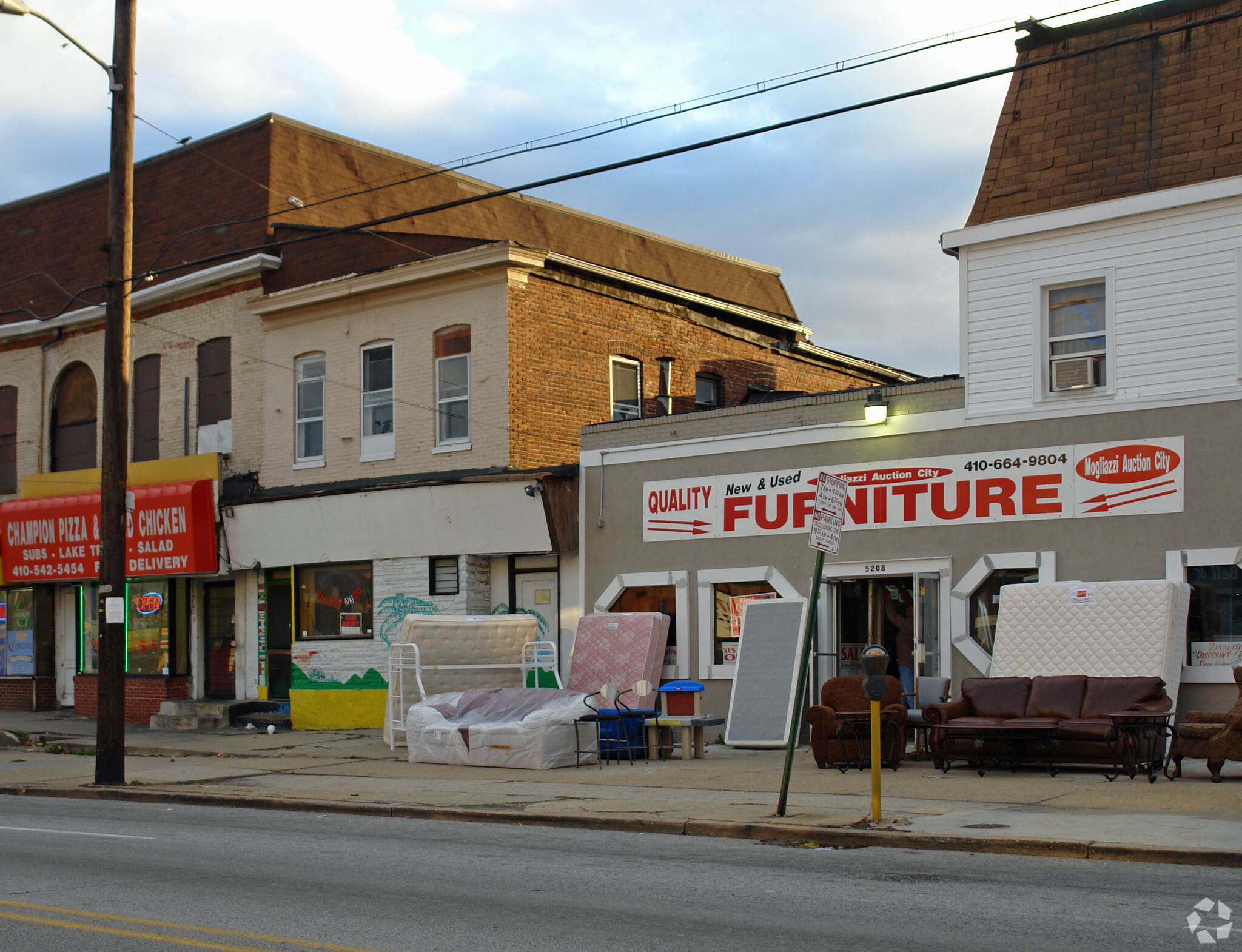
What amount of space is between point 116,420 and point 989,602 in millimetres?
11107

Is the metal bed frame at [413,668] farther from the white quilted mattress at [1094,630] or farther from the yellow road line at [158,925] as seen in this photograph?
the yellow road line at [158,925]

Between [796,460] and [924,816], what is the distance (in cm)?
801

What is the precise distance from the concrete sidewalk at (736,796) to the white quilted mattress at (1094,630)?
1253 mm

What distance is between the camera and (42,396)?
93.5 ft

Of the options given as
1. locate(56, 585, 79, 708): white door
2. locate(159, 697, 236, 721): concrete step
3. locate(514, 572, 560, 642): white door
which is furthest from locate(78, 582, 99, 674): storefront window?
locate(514, 572, 560, 642): white door

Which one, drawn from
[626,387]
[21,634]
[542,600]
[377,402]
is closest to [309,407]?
[377,402]

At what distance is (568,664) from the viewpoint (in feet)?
67.0

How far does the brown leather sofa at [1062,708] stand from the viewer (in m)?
13.6

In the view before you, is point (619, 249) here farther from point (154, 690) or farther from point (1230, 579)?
point (1230, 579)

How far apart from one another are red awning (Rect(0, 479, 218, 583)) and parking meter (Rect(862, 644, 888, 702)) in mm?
15988

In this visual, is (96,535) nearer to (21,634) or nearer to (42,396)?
(42,396)

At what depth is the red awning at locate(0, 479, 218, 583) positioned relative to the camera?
970 inches

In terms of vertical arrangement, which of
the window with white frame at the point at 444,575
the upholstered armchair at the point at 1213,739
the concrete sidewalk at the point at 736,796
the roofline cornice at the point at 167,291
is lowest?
the concrete sidewalk at the point at 736,796

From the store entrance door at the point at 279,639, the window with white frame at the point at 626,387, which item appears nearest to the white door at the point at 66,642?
the store entrance door at the point at 279,639
